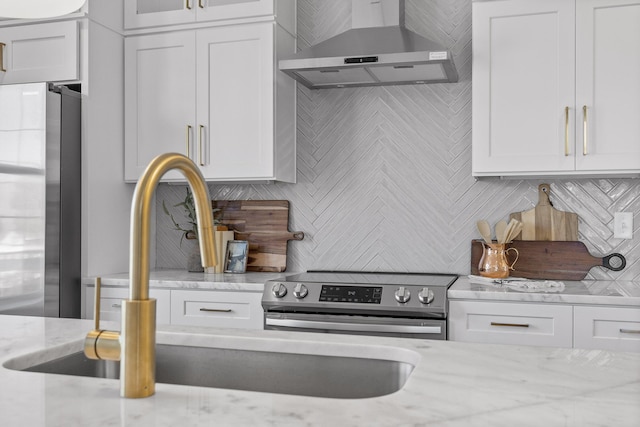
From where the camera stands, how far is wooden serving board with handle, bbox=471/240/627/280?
311 centimetres

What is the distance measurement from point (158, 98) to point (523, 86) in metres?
1.91

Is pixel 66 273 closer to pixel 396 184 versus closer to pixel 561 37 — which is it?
pixel 396 184

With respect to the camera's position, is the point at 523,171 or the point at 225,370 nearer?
the point at 225,370

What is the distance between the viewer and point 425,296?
271cm

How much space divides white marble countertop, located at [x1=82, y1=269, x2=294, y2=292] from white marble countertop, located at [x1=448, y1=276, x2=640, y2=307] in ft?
3.13

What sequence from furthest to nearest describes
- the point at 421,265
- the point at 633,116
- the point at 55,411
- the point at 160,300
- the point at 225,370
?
1. the point at 421,265
2. the point at 160,300
3. the point at 633,116
4. the point at 225,370
5. the point at 55,411

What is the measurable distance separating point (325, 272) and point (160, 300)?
2.95 ft

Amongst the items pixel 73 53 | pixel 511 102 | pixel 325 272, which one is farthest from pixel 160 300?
pixel 511 102

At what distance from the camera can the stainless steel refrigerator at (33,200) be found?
9.93 feet

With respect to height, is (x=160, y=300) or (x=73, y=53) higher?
(x=73, y=53)

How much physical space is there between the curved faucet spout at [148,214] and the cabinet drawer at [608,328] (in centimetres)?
208

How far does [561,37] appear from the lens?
287 cm

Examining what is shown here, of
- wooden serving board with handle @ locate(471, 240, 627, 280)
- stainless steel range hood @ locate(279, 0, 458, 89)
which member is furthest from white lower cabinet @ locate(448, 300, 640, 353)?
stainless steel range hood @ locate(279, 0, 458, 89)

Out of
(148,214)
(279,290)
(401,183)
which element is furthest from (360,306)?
(148,214)
